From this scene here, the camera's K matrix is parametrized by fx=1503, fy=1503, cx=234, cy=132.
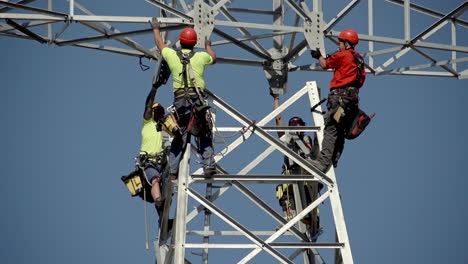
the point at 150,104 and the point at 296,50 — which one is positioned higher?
the point at 296,50

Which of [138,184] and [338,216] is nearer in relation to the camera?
[338,216]

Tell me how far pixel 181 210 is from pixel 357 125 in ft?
11.7

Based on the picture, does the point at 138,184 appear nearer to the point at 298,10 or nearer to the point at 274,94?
the point at 274,94

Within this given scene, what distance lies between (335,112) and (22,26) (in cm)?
646

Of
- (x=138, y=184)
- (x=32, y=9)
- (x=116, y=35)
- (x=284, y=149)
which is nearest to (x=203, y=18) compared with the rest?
(x=116, y=35)

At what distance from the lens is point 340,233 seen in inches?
1022

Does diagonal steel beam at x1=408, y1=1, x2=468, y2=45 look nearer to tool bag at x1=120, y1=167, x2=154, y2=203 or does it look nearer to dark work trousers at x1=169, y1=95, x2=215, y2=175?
dark work trousers at x1=169, y1=95, x2=215, y2=175

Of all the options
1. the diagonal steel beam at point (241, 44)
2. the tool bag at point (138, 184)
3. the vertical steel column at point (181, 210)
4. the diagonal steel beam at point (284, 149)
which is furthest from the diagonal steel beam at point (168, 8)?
the tool bag at point (138, 184)

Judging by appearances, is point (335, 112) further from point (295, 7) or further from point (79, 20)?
point (79, 20)

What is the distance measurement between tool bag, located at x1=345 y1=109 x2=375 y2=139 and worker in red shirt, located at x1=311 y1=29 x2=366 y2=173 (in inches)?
2.8

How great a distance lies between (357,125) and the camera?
26625mm

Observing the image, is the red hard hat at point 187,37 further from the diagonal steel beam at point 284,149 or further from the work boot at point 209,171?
the work boot at point 209,171

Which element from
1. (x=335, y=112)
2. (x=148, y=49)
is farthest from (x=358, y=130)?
(x=148, y=49)

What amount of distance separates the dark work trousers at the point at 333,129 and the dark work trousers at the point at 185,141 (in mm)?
2028
